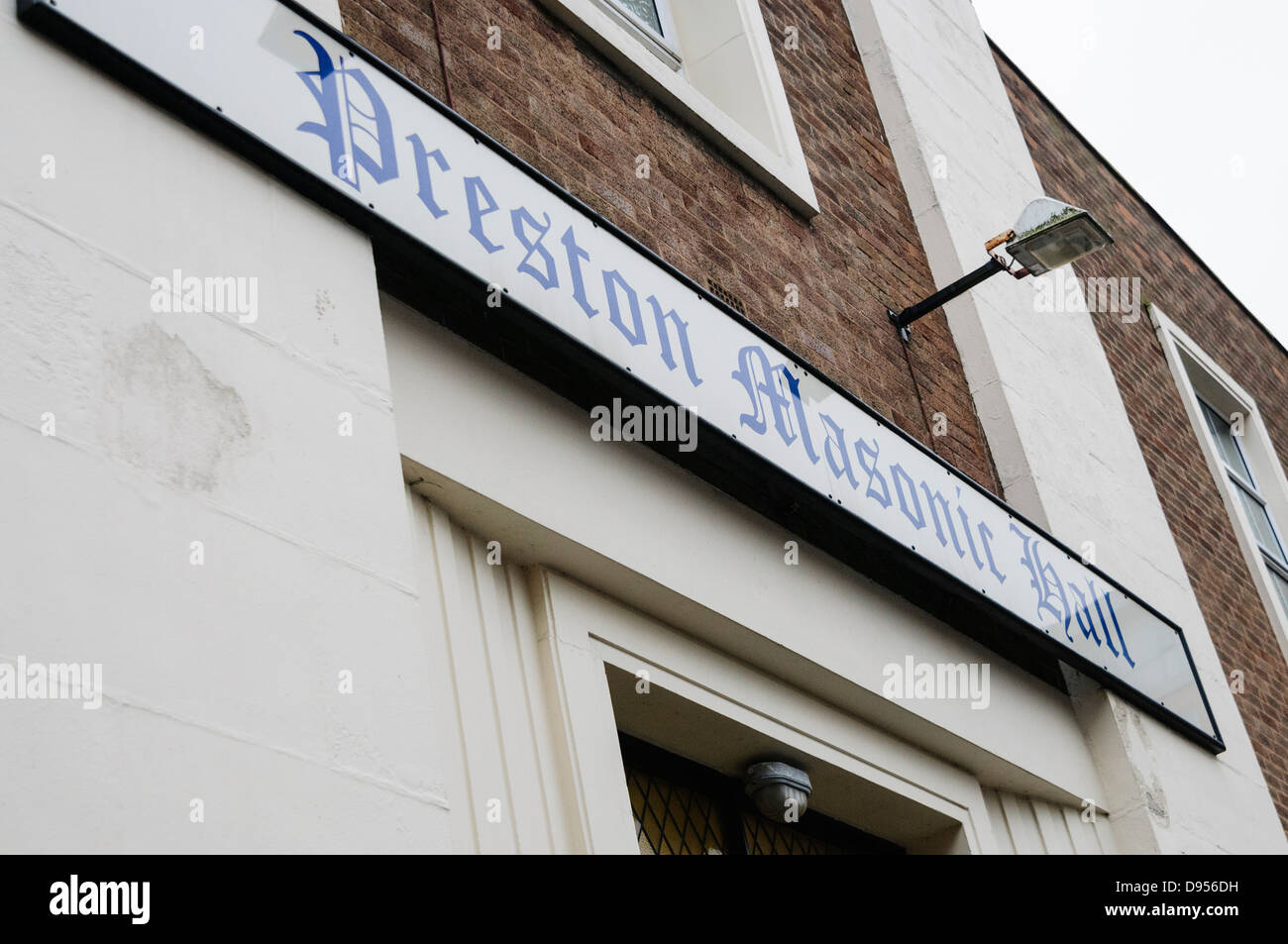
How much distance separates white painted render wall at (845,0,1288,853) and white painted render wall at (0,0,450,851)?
11.9 ft

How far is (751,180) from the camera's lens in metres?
6.05

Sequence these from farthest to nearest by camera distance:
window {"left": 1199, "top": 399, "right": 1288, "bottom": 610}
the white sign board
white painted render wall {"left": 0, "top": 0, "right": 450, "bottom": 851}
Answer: window {"left": 1199, "top": 399, "right": 1288, "bottom": 610} → the white sign board → white painted render wall {"left": 0, "top": 0, "right": 450, "bottom": 851}

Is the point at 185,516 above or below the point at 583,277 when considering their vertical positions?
below

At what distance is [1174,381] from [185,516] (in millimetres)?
7632

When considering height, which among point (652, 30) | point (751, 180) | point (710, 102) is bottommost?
point (751, 180)

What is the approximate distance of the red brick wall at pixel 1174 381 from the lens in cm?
781

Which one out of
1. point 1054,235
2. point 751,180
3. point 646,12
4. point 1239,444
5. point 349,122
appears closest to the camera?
point 349,122

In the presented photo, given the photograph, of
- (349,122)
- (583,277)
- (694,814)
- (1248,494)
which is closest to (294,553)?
(349,122)

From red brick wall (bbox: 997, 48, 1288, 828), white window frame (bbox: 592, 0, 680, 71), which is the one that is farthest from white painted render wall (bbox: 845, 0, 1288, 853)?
white window frame (bbox: 592, 0, 680, 71)

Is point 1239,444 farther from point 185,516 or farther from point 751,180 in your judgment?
point 185,516

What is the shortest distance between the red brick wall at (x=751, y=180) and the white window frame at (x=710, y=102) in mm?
47

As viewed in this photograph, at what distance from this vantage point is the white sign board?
3492 millimetres

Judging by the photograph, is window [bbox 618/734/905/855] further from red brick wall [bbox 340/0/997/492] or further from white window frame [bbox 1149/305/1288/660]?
white window frame [bbox 1149/305/1288/660]
